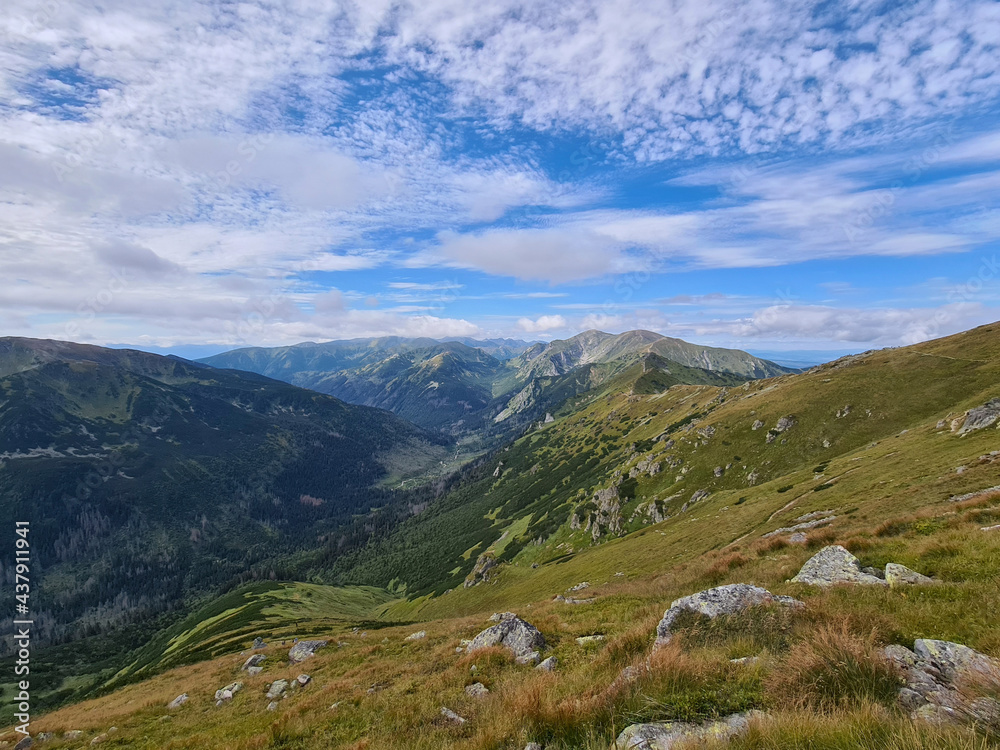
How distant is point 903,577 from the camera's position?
42.3ft

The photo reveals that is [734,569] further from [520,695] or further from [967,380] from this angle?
[967,380]

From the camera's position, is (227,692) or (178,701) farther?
(178,701)

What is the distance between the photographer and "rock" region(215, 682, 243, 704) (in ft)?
77.9

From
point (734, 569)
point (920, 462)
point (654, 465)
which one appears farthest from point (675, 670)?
A: point (654, 465)

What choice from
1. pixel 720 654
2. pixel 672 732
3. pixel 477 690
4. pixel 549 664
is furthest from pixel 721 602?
pixel 477 690

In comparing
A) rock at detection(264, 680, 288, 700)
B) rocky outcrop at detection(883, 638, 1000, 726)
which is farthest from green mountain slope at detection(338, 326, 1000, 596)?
rock at detection(264, 680, 288, 700)

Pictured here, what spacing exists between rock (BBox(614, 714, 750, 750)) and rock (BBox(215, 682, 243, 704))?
27.0 meters

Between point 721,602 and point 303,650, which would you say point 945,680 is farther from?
point 303,650

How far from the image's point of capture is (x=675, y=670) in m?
8.49

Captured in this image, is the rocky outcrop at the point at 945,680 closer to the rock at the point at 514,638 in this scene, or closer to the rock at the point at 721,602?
the rock at the point at 721,602

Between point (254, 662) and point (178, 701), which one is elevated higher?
point (178, 701)

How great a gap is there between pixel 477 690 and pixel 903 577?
14.0m

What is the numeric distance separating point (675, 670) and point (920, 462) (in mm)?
59367

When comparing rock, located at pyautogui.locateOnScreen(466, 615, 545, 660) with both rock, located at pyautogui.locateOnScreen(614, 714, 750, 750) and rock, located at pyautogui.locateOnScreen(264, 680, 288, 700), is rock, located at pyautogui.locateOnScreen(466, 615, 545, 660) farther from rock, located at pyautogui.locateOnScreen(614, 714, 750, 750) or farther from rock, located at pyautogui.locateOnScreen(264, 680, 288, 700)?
rock, located at pyautogui.locateOnScreen(264, 680, 288, 700)
